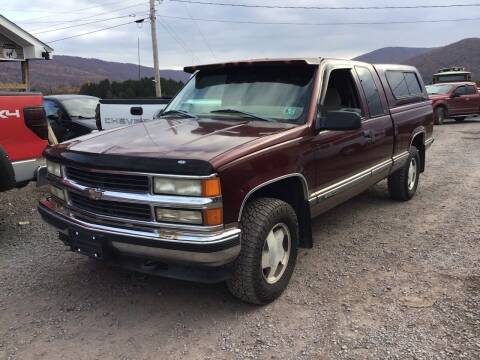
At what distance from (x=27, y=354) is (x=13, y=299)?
886 mm

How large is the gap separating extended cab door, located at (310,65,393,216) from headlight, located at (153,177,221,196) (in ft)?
4.29

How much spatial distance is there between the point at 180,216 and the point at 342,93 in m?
2.64

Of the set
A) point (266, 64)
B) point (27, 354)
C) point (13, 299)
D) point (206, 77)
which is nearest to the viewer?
point (27, 354)

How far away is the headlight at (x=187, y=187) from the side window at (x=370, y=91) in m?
2.85

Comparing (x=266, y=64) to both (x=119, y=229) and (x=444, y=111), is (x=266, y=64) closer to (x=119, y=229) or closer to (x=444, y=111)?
(x=119, y=229)

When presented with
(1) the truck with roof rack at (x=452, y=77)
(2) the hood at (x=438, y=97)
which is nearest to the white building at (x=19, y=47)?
(2) the hood at (x=438, y=97)

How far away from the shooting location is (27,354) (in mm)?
3080

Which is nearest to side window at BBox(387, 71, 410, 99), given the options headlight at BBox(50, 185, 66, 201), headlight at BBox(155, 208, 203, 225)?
headlight at BBox(155, 208, 203, 225)

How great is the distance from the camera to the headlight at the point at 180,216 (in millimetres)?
3080

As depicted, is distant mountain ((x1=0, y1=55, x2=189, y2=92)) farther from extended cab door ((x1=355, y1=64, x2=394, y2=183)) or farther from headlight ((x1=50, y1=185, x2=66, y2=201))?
headlight ((x1=50, y1=185, x2=66, y2=201))

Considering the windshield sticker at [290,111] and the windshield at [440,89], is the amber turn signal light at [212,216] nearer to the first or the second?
the windshield sticker at [290,111]

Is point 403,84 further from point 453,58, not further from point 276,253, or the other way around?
point 453,58

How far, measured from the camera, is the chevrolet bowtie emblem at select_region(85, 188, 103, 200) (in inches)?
132

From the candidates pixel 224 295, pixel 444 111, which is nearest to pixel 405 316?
pixel 224 295
